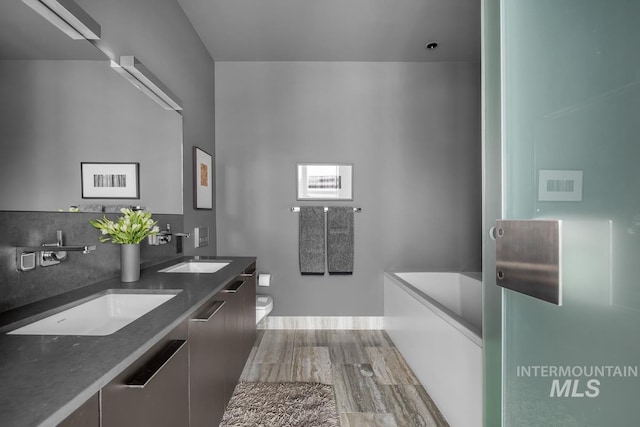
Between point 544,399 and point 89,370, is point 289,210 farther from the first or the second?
point 544,399

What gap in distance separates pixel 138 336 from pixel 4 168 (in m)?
0.68

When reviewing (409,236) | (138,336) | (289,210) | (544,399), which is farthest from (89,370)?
(409,236)

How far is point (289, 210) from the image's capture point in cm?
309

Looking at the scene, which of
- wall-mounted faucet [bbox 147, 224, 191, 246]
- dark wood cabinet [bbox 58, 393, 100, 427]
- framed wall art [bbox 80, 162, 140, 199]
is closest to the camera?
dark wood cabinet [bbox 58, 393, 100, 427]

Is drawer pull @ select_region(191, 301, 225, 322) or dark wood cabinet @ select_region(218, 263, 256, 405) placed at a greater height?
drawer pull @ select_region(191, 301, 225, 322)

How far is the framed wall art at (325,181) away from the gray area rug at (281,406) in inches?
64.6

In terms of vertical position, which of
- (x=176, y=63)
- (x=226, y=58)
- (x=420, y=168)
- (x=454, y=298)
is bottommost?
(x=454, y=298)

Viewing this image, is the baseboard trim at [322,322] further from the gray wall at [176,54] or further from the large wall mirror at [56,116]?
the large wall mirror at [56,116]

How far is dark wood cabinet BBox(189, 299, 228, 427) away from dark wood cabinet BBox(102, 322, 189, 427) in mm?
71

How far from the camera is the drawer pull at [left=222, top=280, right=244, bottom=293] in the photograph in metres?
1.72

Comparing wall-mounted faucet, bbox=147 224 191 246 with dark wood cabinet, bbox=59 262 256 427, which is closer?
dark wood cabinet, bbox=59 262 256 427

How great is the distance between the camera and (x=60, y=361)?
702mm

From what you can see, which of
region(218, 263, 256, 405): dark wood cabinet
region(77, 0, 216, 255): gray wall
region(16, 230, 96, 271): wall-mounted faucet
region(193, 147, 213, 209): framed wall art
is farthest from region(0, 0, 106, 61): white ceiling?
region(193, 147, 213, 209): framed wall art

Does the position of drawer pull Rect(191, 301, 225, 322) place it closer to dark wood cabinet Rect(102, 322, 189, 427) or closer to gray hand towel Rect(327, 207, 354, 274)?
dark wood cabinet Rect(102, 322, 189, 427)
